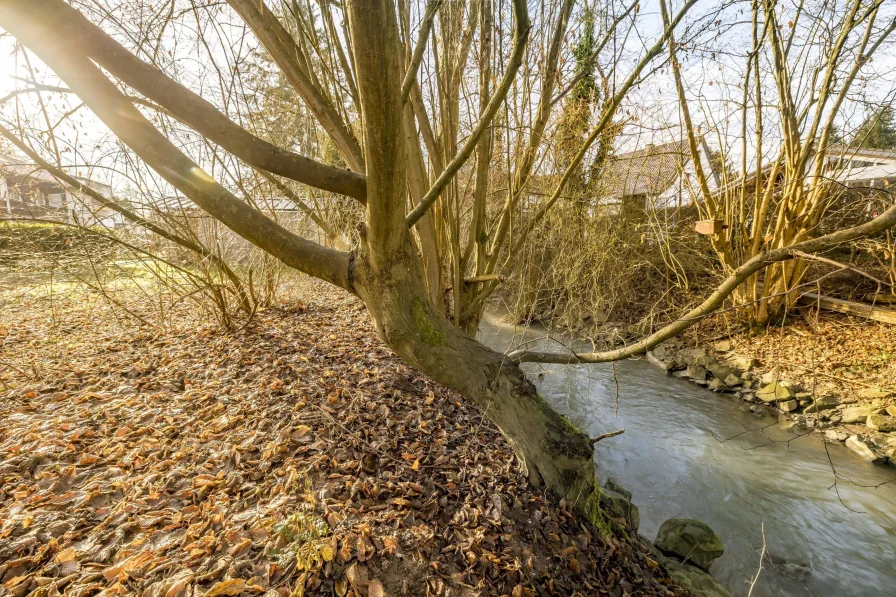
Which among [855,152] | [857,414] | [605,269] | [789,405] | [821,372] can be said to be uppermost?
[855,152]

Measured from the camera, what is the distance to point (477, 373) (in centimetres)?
232

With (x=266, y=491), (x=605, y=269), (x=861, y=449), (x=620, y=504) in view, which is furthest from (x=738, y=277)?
(x=605, y=269)

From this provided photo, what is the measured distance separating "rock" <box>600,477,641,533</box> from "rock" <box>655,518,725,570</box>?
0.24 m

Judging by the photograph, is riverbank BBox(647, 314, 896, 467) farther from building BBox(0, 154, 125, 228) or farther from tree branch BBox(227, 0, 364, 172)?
building BBox(0, 154, 125, 228)

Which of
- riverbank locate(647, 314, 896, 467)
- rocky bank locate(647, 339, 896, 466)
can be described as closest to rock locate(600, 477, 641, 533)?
rocky bank locate(647, 339, 896, 466)

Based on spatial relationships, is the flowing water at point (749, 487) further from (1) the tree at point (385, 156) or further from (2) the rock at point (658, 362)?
(2) the rock at point (658, 362)

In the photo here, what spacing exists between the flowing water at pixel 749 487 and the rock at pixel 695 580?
1.14ft

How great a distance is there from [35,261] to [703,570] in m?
6.55

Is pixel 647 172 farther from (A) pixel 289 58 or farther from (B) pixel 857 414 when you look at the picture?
(A) pixel 289 58

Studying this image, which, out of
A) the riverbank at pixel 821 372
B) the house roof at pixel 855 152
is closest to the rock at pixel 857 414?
the riverbank at pixel 821 372

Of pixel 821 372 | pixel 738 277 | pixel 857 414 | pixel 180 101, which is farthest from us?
pixel 857 414

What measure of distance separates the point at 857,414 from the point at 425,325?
6.24 metres

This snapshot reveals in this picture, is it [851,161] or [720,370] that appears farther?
[720,370]

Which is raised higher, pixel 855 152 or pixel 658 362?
pixel 855 152
